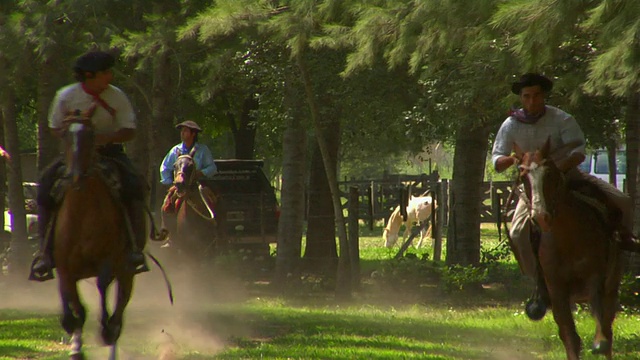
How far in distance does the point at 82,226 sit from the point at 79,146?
751 millimetres

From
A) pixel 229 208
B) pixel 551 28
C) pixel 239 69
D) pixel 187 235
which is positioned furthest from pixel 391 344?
pixel 229 208

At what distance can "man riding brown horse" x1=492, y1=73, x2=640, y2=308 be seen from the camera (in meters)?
10.1

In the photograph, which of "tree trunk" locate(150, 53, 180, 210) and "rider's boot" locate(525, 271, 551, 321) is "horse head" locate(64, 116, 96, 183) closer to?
"rider's boot" locate(525, 271, 551, 321)

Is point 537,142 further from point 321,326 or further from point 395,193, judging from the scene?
point 395,193

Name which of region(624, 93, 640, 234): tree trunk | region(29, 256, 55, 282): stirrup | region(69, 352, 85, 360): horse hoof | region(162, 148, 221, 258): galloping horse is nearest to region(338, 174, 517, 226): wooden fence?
region(162, 148, 221, 258): galloping horse

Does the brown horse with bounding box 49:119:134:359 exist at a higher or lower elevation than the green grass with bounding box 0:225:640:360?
higher

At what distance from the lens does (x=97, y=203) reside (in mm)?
10242

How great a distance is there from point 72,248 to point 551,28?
492 centimetres

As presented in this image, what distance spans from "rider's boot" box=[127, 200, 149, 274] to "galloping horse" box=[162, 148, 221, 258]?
7095 millimetres

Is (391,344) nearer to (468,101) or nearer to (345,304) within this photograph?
(468,101)

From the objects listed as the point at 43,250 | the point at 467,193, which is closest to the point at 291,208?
the point at 467,193

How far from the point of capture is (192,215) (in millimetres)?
18594

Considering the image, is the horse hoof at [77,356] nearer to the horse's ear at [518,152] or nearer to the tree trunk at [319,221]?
the horse's ear at [518,152]

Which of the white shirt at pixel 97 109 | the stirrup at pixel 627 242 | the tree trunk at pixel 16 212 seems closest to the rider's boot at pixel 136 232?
the white shirt at pixel 97 109
